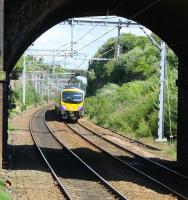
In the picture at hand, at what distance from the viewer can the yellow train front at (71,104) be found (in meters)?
47.1

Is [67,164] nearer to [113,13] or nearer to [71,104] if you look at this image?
[113,13]

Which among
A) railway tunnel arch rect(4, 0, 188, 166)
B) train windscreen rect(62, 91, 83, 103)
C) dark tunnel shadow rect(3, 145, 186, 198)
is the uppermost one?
railway tunnel arch rect(4, 0, 188, 166)

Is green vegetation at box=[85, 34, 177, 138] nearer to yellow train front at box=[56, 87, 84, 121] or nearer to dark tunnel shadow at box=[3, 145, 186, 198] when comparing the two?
yellow train front at box=[56, 87, 84, 121]

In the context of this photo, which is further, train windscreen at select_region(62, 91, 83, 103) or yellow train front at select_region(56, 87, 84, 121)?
train windscreen at select_region(62, 91, 83, 103)

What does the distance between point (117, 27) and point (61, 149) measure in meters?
11.1

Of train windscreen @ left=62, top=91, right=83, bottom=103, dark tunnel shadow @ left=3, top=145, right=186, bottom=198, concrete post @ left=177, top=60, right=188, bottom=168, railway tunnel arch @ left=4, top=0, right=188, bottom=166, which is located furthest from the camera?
train windscreen @ left=62, top=91, right=83, bottom=103

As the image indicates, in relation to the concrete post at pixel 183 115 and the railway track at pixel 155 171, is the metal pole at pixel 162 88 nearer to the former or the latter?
the railway track at pixel 155 171

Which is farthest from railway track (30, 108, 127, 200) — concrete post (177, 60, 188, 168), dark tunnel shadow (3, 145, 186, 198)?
concrete post (177, 60, 188, 168)

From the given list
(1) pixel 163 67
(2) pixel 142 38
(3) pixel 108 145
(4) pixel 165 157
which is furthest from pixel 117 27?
(2) pixel 142 38

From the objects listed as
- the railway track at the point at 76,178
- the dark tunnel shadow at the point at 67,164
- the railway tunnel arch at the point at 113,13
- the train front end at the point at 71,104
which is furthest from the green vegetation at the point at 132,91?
the railway tunnel arch at the point at 113,13

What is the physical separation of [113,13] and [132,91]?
2666cm

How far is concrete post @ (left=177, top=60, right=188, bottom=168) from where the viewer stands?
759 inches

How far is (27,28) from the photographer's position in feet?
52.6

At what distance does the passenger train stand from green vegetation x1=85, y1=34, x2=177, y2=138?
6.31 ft
